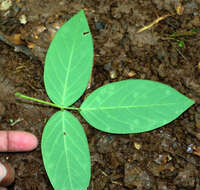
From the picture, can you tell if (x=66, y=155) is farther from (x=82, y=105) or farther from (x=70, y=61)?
(x=70, y=61)

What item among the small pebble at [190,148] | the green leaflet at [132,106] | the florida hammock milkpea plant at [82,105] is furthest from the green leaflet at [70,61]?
the small pebble at [190,148]

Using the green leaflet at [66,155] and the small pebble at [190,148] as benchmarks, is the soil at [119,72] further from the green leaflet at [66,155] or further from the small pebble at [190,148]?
the green leaflet at [66,155]

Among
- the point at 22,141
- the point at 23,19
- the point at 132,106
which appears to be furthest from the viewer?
the point at 23,19

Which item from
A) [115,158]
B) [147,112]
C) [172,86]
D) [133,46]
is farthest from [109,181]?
[133,46]

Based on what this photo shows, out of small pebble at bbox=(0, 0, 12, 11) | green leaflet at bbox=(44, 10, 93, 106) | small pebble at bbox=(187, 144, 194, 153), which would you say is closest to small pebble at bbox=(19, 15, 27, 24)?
small pebble at bbox=(0, 0, 12, 11)

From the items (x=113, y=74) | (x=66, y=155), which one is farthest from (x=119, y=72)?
(x=66, y=155)

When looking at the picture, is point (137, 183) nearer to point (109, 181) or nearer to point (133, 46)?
point (109, 181)
